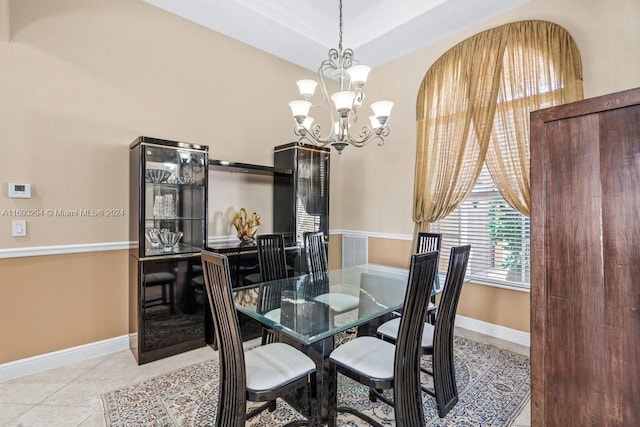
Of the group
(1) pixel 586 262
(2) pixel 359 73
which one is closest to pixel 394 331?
(1) pixel 586 262

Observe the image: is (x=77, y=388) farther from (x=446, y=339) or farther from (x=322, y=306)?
(x=446, y=339)

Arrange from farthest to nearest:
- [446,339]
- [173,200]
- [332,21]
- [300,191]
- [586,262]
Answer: [300,191], [332,21], [173,200], [446,339], [586,262]

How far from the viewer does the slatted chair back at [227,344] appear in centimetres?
153

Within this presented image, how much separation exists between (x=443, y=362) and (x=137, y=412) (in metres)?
2.05

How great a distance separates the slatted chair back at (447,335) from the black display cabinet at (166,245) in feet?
7.20

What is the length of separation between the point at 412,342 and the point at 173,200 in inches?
99.0

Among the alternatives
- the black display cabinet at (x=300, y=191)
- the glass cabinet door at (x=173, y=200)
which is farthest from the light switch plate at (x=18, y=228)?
the black display cabinet at (x=300, y=191)

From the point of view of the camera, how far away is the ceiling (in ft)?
10.6

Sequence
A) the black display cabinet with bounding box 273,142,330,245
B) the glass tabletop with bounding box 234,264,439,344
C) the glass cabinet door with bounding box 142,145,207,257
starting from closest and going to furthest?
the glass tabletop with bounding box 234,264,439,344 → the glass cabinet door with bounding box 142,145,207,257 → the black display cabinet with bounding box 273,142,330,245

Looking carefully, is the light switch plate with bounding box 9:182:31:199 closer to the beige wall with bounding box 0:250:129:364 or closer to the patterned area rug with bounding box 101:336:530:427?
the beige wall with bounding box 0:250:129:364

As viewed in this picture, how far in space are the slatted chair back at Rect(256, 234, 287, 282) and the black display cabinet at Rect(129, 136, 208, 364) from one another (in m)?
0.65

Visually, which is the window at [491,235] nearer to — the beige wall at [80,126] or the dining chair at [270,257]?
the dining chair at [270,257]

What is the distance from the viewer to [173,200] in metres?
3.08

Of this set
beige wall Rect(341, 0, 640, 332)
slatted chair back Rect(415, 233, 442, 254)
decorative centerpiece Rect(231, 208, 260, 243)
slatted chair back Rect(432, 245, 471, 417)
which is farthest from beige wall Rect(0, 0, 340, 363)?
slatted chair back Rect(432, 245, 471, 417)
